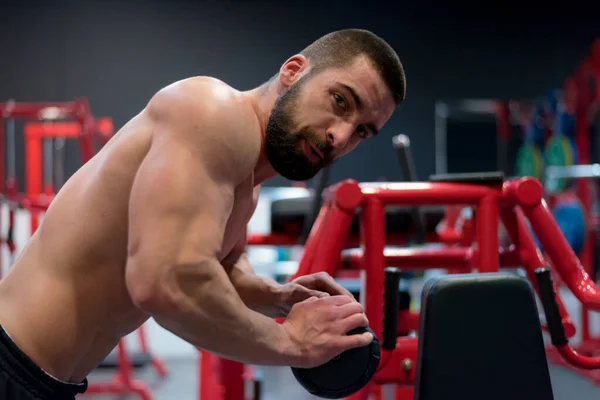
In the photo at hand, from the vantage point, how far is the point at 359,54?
1177mm

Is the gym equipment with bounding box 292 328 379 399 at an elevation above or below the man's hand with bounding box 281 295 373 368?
below

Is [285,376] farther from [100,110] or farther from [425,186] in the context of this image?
[100,110]

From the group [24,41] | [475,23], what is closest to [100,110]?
[24,41]

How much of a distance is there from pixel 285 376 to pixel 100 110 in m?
3.24

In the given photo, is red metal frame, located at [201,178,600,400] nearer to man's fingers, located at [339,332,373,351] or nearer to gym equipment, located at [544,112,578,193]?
man's fingers, located at [339,332,373,351]

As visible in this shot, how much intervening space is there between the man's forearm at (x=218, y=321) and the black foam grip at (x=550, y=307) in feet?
2.85

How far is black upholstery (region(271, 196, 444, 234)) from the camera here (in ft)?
8.70

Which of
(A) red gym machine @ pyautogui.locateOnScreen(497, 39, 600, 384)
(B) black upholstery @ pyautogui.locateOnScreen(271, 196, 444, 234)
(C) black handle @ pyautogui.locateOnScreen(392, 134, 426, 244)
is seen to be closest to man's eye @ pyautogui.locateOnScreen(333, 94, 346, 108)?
(C) black handle @ pyautogui.locateOnScreen(392, 134, 426, 244)

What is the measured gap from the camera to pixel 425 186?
6.13 feet

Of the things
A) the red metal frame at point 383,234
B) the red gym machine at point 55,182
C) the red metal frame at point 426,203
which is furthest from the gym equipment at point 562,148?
the red gym machine at point 55,182

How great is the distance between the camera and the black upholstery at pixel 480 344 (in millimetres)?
1110

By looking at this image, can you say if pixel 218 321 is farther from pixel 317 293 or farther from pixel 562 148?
pixel 562 148

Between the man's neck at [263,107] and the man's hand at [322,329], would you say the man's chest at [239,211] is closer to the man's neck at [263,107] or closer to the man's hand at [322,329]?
the man's neck at [263,107]

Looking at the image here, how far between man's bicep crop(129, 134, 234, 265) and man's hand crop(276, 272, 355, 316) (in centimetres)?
40
